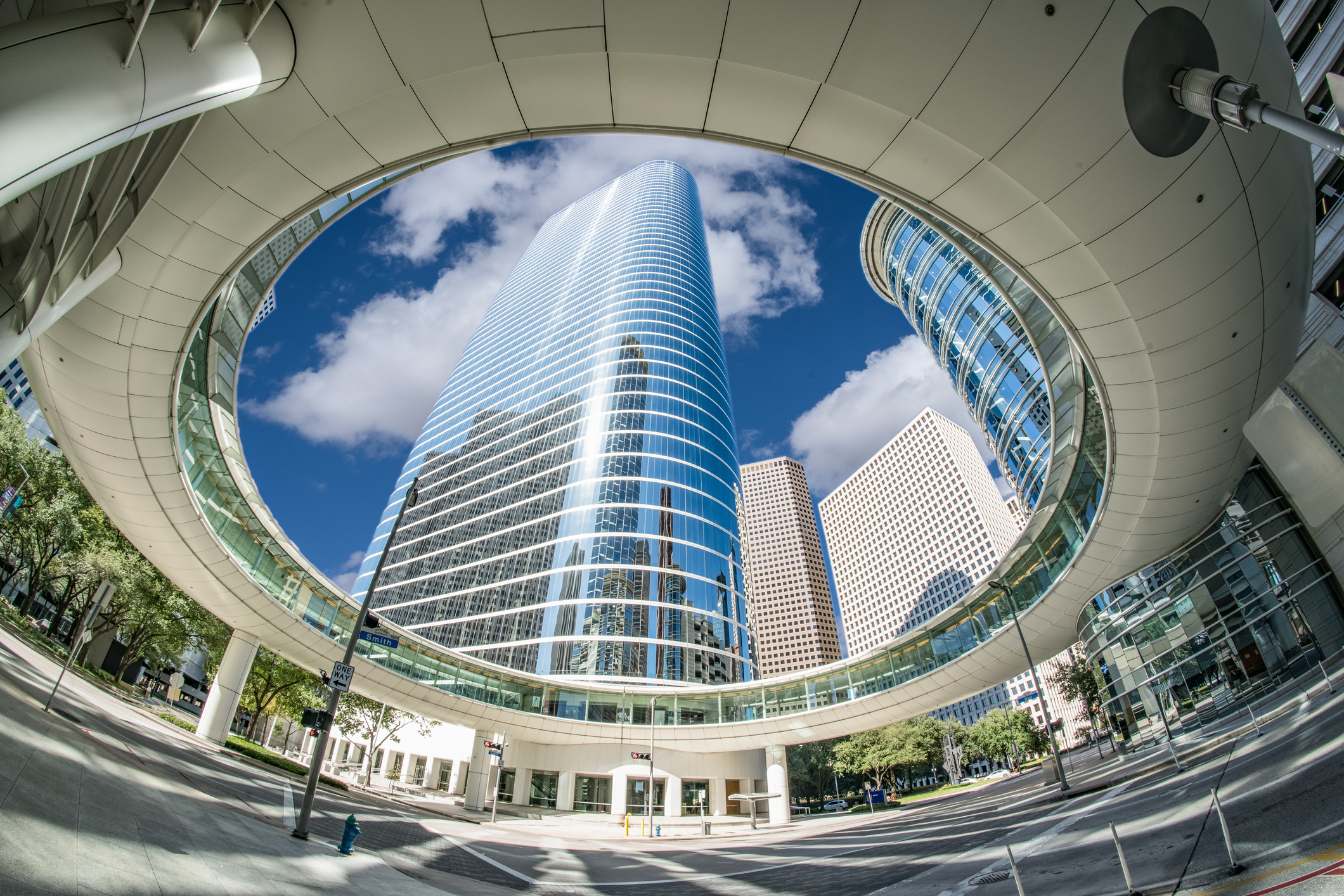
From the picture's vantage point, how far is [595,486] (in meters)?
81.8

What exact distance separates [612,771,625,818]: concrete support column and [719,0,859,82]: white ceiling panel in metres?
45.7

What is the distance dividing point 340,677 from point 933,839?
1754 centimetres

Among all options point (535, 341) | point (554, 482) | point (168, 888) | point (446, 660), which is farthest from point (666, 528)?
point (168, 888)

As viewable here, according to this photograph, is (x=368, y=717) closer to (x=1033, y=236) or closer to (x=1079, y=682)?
(x=1033, y=236)

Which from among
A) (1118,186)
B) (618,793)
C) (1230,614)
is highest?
(1118,186)

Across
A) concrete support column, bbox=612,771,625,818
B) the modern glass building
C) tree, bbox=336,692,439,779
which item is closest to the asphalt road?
the modern glass building

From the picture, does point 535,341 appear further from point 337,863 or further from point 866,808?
point 337,863

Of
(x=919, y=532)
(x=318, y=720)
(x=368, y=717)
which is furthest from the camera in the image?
(x=919, y=532)

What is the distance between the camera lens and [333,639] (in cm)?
2725

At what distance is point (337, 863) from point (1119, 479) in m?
22.2

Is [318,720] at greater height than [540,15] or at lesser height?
lesser

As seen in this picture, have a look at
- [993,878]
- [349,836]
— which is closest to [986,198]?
[993,878]

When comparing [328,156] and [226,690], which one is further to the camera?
[226,690]

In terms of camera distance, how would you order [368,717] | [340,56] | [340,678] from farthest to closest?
[368,717], [340,678], [340,56]
